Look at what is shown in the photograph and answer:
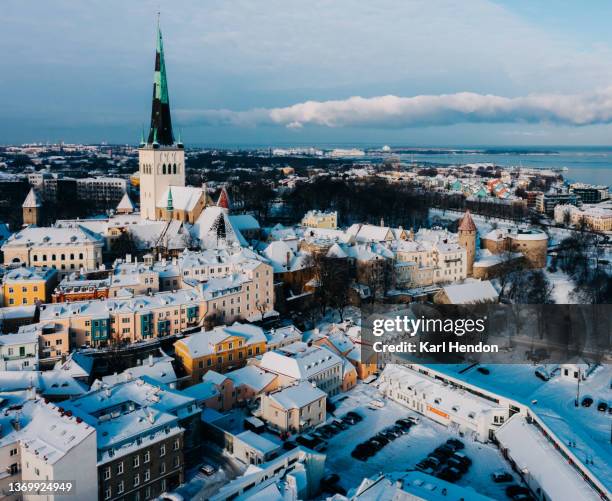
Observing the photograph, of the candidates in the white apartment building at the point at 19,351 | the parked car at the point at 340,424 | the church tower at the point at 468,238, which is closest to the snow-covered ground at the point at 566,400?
the parked car at the point at 340,424

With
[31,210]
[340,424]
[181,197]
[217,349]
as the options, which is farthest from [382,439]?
[31,210]

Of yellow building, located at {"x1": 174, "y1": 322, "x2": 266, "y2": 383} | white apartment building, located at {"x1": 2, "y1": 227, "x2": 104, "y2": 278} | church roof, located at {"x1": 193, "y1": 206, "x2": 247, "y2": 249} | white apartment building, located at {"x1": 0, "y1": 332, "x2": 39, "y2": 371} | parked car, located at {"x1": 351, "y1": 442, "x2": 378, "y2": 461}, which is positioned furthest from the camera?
church roof, located at {"x1": 193, "y1": 206, "x2": 247, "y2": 249}

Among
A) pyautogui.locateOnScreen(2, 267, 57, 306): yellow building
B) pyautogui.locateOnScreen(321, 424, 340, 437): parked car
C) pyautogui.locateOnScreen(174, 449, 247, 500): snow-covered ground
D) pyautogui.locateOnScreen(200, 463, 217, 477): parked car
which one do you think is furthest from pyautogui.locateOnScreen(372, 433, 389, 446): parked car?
pyautogui.locateOnScreen(2, 267, 57, 306): yellow building

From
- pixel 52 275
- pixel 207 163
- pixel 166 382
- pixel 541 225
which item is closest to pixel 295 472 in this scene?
pixel 166 382

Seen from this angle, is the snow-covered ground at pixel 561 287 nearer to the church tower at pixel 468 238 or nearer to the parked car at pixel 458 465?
the church tower at pixel 468 238

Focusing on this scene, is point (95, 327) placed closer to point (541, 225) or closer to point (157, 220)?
point (157, 220)

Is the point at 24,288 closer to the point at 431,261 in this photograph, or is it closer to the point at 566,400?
the point at 431,261

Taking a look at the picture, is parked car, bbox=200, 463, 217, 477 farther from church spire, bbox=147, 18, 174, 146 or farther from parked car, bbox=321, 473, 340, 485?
church spire, bbox=147, 18, 174, 146
